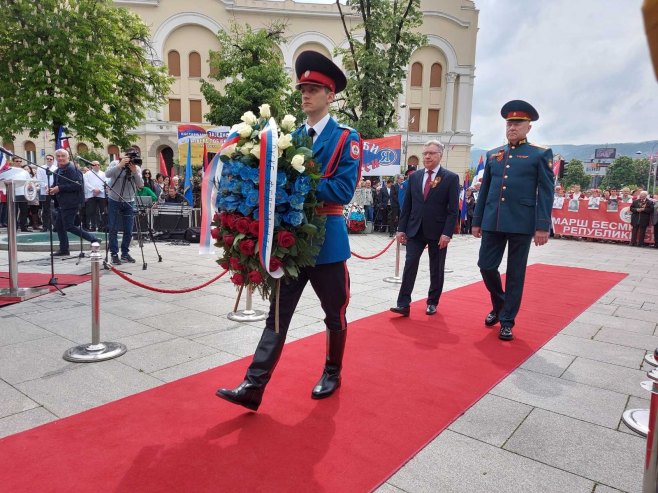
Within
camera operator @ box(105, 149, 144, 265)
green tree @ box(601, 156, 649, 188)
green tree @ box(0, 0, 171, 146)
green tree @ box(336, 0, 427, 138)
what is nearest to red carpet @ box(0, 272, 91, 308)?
camera operator @ box(105, 149, 144, 265)

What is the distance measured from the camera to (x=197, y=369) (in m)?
3.71

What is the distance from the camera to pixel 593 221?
16.9 meters

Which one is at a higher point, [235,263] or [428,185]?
[428,185]

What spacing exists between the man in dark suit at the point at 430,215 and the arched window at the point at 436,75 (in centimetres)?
4035

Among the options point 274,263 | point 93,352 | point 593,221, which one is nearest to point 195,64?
point 593,221

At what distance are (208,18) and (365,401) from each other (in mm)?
41610

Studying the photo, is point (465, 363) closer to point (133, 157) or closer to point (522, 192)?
point (522, 192)

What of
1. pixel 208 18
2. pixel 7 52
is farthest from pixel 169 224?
pixel 208 18

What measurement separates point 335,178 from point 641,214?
631 inches

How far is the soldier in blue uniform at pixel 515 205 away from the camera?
15.0ft

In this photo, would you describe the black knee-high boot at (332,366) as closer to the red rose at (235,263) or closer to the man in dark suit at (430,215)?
the red rose at (235,263)

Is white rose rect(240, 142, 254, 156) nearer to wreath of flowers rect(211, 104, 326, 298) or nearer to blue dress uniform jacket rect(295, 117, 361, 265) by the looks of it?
wreath of flowers rect(211, 104, 326, 298)

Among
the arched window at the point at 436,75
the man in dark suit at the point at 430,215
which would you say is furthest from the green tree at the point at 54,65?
the arched window at the point at 436,75

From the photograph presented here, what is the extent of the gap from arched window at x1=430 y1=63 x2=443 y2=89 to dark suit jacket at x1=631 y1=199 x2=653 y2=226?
30089mm
